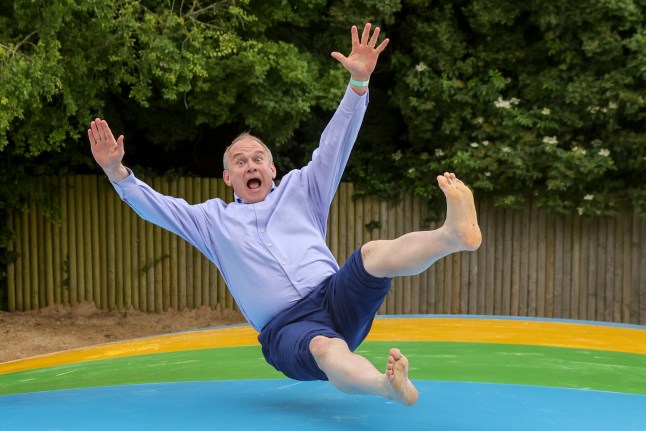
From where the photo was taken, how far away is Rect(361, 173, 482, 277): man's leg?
9.49 ft

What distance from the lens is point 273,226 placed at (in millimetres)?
3717

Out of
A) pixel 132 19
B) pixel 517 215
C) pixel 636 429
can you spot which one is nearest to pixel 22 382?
pixel 636 429

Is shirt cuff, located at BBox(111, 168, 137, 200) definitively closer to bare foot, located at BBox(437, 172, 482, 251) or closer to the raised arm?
the raised arm

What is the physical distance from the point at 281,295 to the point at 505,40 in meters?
7.60

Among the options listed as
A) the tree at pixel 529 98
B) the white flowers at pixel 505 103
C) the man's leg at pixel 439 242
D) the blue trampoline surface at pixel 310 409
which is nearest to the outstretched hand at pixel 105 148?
the blue trampoline surface at pixel 310 409

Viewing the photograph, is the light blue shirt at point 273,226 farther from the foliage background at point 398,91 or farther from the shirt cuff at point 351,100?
the foliage background at point 398,91

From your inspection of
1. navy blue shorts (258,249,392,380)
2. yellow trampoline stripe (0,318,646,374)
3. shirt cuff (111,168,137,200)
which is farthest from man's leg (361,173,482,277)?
yellow trampoline stripe (0,318,646,374)

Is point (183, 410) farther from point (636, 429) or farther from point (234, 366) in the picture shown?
point (636, 429)

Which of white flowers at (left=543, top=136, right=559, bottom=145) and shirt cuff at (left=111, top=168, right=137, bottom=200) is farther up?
white flowers at (left=543, top=136, right=559, bottom=145)

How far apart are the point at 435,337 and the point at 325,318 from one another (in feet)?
7.88

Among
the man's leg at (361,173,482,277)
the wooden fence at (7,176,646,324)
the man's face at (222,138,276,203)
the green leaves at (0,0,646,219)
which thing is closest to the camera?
the man's leg at (361,173,482,277)

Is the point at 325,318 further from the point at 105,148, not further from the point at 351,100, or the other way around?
the point at 105,148

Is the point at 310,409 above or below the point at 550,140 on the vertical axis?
below

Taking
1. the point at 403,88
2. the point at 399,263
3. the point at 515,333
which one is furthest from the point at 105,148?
the point at 403,88
